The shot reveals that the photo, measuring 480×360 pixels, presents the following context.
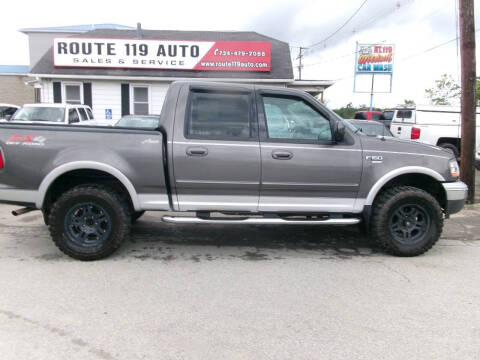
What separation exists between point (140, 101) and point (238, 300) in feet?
45.7

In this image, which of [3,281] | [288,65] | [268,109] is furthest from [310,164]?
[288,65]

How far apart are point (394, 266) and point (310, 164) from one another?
4.96 ft

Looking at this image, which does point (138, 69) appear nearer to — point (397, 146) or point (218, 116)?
point (218, 116)

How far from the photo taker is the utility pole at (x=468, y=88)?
7.66m

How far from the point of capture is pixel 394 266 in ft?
15.5

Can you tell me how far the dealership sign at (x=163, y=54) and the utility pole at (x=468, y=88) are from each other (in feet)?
29.1

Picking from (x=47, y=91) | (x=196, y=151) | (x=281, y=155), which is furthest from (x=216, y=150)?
(x=47, y=91)

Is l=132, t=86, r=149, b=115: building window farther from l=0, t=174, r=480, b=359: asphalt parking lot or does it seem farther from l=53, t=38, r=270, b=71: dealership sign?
l=0, t=174, r=480, b=359: asphalt parking lot

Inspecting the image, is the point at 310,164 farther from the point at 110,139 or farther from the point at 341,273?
the point at 110,139

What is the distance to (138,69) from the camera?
16047 mm

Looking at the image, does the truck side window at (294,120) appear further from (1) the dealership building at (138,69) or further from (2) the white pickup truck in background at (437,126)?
(1) the dealership building at (138,69)

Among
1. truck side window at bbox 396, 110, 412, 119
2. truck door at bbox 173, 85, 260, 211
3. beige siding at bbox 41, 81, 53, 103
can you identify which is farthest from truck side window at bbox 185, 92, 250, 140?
beige siding at bbox 41, 81, 53, 103

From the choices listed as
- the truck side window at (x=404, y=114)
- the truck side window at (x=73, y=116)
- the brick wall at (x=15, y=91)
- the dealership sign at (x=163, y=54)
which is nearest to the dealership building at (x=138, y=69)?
the dealership sign at (x=163, y=54)

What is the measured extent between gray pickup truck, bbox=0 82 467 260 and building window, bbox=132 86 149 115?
12.0 metres
